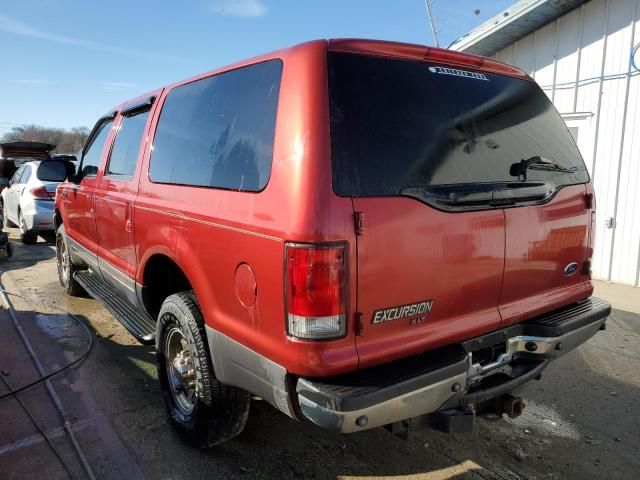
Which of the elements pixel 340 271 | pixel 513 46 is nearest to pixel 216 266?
pixel 340 271

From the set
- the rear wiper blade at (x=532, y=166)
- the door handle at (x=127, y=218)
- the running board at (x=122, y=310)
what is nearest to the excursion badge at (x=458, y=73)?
the rear wiper blade at (x=532, y=166)

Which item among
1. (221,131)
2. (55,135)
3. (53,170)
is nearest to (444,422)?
(221,131)

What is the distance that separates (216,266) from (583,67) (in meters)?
6.65

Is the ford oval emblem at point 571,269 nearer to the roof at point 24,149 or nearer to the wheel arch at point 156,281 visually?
the wheel arch at point 156,281

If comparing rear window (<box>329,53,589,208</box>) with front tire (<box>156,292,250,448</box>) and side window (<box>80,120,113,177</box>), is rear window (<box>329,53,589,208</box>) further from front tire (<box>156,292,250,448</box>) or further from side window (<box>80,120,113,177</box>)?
side window (<box>80,120,113,177</box>)

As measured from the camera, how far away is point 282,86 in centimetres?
211

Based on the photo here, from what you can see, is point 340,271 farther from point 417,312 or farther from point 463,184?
point 463,184

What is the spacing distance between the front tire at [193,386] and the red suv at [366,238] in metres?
0.01

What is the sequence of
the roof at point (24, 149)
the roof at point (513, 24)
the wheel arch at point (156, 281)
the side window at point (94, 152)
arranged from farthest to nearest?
the roof at point (24, 149) → the roof at point (513, 24) → the side window at point (94, 152) → the wheel arch at point (156, 281)

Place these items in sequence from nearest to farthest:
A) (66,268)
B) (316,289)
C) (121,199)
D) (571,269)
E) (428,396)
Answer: (316,289) < (428,396) < (571,269) < (121,199) < (66,268)

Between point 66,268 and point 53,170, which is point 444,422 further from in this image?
point 66,268

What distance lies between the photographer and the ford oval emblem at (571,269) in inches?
108

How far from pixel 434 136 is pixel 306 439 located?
2.00 metres

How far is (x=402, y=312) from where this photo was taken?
2.04 meters
